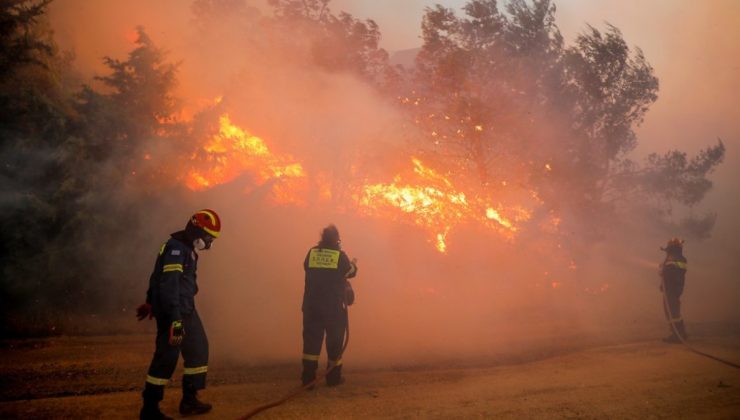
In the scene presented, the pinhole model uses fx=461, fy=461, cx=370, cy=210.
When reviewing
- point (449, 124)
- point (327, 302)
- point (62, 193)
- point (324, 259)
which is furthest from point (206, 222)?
point (449, 124)

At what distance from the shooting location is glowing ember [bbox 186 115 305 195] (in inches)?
515

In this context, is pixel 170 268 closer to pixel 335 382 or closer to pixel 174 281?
pixel 174 281

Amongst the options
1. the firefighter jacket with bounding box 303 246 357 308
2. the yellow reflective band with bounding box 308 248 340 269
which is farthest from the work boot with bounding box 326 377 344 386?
the yellow reflective band with bounding box 308 248 340 269

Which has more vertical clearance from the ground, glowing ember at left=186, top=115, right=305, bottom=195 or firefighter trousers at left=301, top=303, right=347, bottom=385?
glowing ember at left=186, top=115, right=305, bottom=195

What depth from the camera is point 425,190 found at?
15.7 metres

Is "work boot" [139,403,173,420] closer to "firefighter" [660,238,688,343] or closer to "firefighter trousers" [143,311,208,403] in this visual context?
"firefighter trousers" [143,311,208,403]

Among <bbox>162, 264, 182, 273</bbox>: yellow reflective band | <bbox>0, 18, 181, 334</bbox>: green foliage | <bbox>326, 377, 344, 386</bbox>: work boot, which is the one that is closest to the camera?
<bbox>162, 264, 182, 273</bbox>: yellow reflective band

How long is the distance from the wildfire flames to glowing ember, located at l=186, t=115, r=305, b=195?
0.03 m

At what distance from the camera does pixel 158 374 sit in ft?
14.5

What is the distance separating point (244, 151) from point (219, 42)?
449 cm

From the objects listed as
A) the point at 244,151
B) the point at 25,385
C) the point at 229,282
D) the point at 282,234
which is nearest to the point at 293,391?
the point at 25,385

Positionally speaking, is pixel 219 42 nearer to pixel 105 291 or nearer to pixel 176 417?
pixel 105 291

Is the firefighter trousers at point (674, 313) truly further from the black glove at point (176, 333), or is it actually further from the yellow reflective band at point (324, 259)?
the black glove at point (176, 333)

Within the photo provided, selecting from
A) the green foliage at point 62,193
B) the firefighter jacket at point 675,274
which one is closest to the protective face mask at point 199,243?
the green foliage at point 62,193
